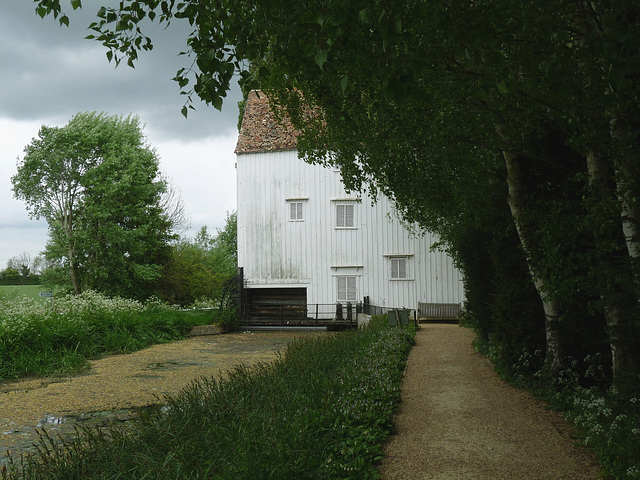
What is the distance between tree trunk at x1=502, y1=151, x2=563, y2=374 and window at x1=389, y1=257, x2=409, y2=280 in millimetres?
18415

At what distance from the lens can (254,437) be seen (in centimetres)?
511

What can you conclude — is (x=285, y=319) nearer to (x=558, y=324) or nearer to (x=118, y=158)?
(x=118, y=158)

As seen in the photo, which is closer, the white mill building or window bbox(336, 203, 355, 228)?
the white mill building

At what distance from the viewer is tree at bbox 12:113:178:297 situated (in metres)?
29.7

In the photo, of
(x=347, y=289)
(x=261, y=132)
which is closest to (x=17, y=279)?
(x=261, y=132)

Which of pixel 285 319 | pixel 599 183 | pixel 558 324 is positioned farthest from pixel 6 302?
pixel 599 183

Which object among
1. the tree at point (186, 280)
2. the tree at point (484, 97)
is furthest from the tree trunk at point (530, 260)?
the tree at point (186, 280)

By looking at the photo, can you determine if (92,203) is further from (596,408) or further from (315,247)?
(596,408)

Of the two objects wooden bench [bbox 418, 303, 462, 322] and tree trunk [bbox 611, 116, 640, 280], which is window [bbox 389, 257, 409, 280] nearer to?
wooden bench [bbox 418, 303, 462, 322]

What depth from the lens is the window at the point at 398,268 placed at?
2712cm

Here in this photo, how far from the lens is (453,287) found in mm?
26578

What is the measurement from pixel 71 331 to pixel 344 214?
14.8m

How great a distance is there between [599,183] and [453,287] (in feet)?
68.5

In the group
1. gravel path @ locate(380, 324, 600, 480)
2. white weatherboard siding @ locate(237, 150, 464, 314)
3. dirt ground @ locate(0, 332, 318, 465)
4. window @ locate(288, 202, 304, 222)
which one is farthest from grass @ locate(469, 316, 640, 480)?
window @ locate(288, 202, 304, 222)
